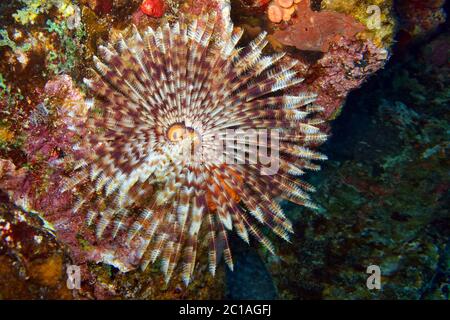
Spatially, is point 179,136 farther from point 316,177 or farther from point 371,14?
point 316,177

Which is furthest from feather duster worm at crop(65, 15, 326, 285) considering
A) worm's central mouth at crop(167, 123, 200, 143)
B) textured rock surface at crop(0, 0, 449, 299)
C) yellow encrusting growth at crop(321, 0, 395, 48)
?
yellow encrusting growth at crop(321, 0, 395, 48)

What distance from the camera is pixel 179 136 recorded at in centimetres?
420

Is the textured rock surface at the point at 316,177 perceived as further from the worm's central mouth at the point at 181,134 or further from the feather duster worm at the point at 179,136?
the worm's central mouth at the point at 181,134

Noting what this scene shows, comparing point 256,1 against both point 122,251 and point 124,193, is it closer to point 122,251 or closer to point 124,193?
point 124,193

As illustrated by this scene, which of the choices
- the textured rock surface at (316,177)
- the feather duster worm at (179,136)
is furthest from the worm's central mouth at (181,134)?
the textured rock surface at (316,177)

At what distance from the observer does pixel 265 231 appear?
6621 mm

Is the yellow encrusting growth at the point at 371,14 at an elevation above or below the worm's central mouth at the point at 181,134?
above

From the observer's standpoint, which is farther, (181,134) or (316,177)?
(316,177)

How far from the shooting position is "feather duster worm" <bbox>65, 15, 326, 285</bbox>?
412cm

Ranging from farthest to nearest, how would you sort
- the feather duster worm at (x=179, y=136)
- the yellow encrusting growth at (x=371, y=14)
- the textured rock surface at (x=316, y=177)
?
the yellow encrusting growth at (x=371, y=14), the textured rock surface at (x=316, y=177), the feather duster worm at (x=179, y=136)

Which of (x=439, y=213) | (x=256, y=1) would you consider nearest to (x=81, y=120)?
(x=256, y=1)

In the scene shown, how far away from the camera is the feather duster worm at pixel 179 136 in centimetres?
412

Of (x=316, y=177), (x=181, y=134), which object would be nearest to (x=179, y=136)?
(x=181, y=134)
